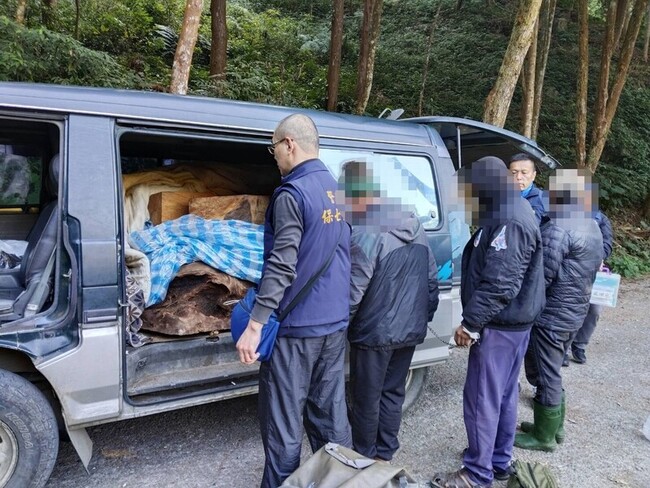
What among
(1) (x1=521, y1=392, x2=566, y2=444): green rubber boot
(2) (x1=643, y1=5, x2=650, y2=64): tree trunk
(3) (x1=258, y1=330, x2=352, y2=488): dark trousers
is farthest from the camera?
(2) (x1=643, y1=5, x2=650, y2=64): tree trunk

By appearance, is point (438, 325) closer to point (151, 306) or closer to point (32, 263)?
point (151, 306)

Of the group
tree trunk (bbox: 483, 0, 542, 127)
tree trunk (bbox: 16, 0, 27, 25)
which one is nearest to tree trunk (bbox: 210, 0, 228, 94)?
tree trunk (bbox: 16, 0, 27, 25)

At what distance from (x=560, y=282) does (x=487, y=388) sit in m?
1.02

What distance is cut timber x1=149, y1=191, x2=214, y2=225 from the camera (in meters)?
4.07

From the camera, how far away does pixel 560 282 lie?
11.3 feet

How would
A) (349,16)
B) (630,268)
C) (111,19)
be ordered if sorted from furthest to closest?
(349,16) < (111,19) < (630,268)

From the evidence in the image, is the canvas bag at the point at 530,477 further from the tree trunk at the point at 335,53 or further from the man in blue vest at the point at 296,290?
the tree trunk at the point at 335,53

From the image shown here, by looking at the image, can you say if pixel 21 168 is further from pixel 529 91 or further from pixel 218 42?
pixel 529 91

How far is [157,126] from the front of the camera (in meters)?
2.72

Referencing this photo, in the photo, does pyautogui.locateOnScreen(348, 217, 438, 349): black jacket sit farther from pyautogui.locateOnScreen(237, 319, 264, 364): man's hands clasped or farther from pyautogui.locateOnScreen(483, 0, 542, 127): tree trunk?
pyautogui.locateOnScreen(483, 0, 542, 127): tree trunk

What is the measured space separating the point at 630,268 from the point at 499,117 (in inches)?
212

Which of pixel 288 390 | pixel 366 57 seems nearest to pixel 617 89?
pixel 366 57

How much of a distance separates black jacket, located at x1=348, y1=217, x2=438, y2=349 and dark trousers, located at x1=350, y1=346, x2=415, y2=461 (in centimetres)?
12

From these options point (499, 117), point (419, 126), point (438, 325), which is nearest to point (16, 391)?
point (438, 325)
